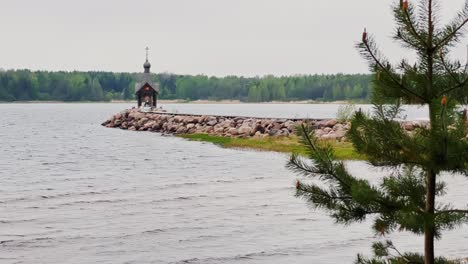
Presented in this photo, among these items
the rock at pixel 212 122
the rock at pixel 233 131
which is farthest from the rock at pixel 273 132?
the rock at pixel 212 122

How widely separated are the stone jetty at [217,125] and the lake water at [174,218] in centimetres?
1145

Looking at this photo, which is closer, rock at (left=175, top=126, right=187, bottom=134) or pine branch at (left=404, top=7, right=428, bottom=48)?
pine branch at (left=404, top=7, right=428, bottom=48)

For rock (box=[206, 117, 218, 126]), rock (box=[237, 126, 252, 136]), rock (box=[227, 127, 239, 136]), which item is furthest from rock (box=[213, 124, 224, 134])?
rock (box=[237, 126, 252, 136])

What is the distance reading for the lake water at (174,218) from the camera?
47.6 ft

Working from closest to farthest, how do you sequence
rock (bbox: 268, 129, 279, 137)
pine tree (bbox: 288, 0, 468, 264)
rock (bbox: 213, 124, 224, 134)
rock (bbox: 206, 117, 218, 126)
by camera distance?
pine tree (bbox: 288, 0, 468, 264) < rock (bbox: 268, 129, 279, 137) < rock (bbox: 213, 124, 224, 134) < rock (bbox: 206, 117, 218, 126)

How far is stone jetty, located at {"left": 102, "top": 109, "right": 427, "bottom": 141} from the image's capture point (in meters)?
50.3

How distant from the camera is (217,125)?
6109 cm

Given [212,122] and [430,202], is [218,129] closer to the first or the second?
[212,122]

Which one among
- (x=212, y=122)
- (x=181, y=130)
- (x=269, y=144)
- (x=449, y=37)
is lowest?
(x=181, y=130)

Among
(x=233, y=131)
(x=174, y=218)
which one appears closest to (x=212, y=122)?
(x=233, y=131)

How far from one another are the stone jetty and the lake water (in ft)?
37.6

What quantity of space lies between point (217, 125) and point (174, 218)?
42255 mm

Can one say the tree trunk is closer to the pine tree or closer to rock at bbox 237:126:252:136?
the pine tree

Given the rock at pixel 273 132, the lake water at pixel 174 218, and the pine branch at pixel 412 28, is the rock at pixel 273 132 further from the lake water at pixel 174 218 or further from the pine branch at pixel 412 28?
the pine branch at pixel 412 28
